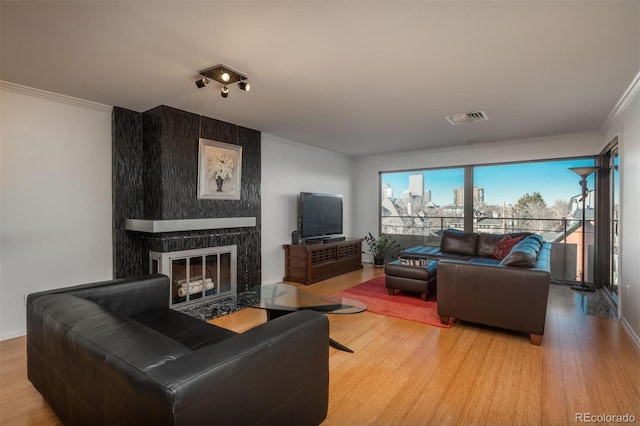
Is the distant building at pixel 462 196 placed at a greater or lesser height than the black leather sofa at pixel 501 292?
greater

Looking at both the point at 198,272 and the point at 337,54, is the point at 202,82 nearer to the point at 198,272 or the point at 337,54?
the point at 337,54

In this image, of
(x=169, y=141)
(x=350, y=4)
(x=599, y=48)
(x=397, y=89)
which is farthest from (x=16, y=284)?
(x=599, y=48)

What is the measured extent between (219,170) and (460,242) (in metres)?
4.01

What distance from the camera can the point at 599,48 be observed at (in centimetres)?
221

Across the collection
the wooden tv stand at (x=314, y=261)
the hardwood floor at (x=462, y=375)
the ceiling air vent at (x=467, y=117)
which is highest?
the ceiling air vent at (x=467, y=117)

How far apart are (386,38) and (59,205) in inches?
134

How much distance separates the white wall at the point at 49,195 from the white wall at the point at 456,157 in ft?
16.0

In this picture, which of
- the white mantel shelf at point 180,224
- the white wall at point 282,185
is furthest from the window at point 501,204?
the white mantel shelf at point 180,224

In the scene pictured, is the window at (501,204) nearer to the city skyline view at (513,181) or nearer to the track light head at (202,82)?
the city skyline view at (513,181)

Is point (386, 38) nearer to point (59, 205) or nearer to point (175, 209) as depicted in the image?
point (175, 209)

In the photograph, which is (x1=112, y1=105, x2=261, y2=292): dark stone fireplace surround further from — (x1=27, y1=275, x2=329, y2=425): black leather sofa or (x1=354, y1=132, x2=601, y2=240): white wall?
(x1=354, y1=132, x2=601, y2=240): white wall

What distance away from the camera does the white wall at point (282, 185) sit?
4.93 metres

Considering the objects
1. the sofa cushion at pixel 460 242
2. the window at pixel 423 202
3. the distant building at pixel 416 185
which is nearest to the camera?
the sofa cushion at pixel 460 242

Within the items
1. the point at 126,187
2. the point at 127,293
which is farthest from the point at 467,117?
the point at 126,187
